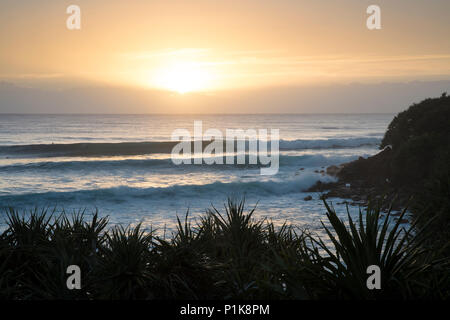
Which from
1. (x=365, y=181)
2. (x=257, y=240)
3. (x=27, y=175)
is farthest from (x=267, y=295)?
(x=27, y=175)

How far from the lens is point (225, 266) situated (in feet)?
15.9

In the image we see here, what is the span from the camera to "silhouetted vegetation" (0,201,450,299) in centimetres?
355

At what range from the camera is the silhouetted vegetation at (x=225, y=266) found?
3.55 meters

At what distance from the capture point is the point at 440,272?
12.9 ft

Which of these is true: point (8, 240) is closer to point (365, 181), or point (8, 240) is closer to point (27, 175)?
point (365, 181)
